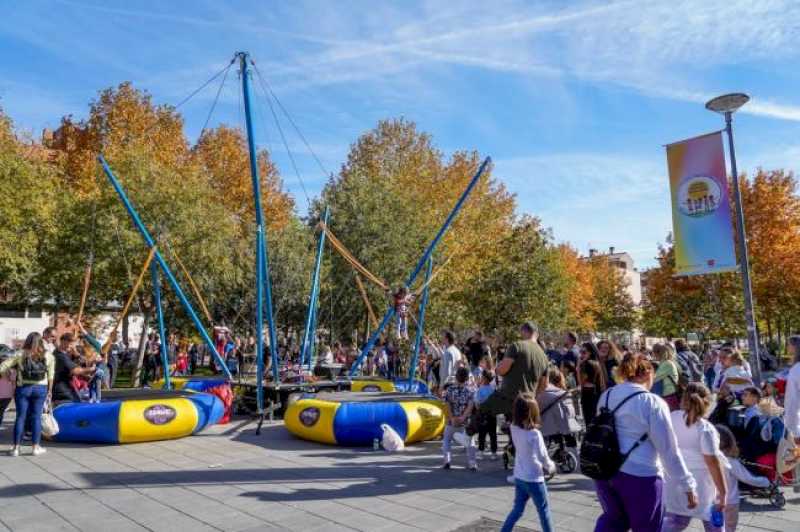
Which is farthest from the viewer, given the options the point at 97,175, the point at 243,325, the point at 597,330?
the point at 597,330

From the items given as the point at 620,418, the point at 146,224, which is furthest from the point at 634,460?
the point at 146,224

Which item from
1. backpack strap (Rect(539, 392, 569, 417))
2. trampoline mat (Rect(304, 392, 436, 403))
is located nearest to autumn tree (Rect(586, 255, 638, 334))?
trampoline mat (Rect(304, 392, 436, 403))

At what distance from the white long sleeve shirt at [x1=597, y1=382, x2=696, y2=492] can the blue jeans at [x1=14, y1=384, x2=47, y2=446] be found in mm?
8147

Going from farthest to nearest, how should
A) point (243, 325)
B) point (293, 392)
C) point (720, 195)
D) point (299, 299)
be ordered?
point (243, 325), point (299, 299), point (293, 392), point (720, 195)

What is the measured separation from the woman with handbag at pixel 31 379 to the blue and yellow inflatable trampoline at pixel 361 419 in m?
3.77

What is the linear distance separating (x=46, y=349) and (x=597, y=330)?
163 ft

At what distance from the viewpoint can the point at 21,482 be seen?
7438mm

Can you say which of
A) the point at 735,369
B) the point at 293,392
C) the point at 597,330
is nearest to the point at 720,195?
the point at 735,369

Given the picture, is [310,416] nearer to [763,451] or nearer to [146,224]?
[763,451]

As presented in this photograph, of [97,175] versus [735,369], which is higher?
[97,175]

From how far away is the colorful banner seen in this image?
1202 centimetres

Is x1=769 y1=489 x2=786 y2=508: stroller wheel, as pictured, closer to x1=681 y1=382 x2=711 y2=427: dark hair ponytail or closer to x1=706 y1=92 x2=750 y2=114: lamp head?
x1=681 y1=382 x2=711 y2=427: dark hair ponytail

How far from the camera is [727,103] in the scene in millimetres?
12047

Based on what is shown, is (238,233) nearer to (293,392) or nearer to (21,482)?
(293,392)
